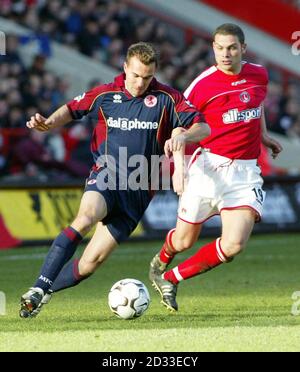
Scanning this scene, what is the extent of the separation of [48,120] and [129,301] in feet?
5.22

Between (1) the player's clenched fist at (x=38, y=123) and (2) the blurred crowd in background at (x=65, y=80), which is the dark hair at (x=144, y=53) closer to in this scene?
(1) the player's clenched fist at (x=38, y=123)

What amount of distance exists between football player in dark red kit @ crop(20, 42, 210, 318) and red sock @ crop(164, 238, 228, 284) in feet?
2.52

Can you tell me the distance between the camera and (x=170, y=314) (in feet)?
29.9

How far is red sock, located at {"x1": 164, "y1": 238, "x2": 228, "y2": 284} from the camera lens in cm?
927

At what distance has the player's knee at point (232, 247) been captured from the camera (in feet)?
29.8

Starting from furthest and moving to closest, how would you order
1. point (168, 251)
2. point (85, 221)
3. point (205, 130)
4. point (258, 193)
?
point (168, 251) → point (258, 193) → point (205, 130) → point (85, 221)

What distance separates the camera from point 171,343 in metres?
7.27

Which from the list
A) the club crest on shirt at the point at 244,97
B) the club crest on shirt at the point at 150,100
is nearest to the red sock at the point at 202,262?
the club crest on shirt at the point at 244,97

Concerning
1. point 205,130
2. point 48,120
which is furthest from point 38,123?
point 205,130

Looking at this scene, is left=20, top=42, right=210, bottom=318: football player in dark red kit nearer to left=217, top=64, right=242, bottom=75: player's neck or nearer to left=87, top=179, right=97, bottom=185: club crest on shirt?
left=87, top=179, right=97, bottom=185: club crest on shirt

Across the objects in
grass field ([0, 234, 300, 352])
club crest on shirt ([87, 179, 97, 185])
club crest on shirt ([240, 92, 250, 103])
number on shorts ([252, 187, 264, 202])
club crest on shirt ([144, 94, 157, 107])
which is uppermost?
club crest on shirt ([240, 92, 250, 103])

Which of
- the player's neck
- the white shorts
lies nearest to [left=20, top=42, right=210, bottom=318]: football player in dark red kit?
the white shorts

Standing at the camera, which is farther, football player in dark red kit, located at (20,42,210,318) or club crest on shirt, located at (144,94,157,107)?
club crest on shirt, located at (144,94,157,107)

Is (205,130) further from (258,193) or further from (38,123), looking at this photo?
(38,123)
